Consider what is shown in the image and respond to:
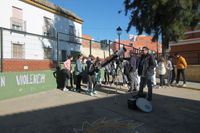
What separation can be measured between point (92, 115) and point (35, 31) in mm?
21567

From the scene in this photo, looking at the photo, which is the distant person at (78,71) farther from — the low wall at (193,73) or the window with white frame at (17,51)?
the low wall at (193,73)

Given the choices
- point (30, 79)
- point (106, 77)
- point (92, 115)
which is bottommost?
point (92, 115)

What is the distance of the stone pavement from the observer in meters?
7.91

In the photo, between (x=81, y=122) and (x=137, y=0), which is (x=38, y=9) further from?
(x=81, y=122)

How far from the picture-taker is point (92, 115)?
30.4 ft

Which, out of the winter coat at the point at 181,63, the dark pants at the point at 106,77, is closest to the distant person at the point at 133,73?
the dark pants at the point at 106,77

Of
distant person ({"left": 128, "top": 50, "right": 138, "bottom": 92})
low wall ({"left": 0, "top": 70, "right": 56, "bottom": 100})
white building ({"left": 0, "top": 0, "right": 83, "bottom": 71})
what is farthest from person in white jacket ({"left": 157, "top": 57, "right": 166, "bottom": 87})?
low wall ({"left": 0, "top": 70, "right": 56, "bottom": 100})

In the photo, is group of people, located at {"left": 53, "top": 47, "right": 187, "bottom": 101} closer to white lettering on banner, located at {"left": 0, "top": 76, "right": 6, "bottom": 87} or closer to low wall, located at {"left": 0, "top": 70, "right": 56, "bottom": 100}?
low wall, located at {"left": 0, "top": 70, "right": 56, "bottom": 100}

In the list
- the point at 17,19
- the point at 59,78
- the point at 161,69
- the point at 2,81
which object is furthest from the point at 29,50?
the point at 17,19

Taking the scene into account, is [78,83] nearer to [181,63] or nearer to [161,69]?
[161,69]

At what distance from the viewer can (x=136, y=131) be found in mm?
7762

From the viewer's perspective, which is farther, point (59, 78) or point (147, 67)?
point (59, 78)

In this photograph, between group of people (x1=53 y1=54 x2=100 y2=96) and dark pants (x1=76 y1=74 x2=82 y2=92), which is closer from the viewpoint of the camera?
group of people (x1=53 y1=54 x2=100 y2=96)

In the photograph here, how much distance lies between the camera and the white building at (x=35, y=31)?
12625 mm
